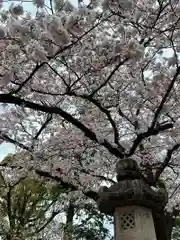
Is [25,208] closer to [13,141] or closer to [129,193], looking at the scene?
[13,141]

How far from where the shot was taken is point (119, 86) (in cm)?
622

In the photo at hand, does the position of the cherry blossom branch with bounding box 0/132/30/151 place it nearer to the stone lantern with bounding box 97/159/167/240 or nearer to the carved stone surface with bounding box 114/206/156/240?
the stone lantern with bounding box 97/159/167/240

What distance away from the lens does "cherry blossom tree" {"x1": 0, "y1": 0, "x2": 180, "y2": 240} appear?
12.9 ft

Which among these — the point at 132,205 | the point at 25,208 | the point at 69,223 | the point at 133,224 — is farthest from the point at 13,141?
the point at 69,223

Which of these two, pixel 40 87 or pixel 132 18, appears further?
pixel 40 87

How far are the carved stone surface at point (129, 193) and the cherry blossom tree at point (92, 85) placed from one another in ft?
3.79

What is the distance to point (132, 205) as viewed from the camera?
3906 millimetres

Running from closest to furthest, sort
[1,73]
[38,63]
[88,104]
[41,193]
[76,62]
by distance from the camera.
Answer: [38,63]
[1,73]
[76,62]
[88,104]
[41,193]

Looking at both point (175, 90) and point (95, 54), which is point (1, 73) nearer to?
point (95, 54)

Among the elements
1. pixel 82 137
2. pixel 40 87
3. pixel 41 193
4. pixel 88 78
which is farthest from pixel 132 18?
pixel 41 193

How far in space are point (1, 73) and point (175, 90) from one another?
283 cm

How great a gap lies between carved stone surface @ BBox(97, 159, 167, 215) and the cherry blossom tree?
1155 millimetres

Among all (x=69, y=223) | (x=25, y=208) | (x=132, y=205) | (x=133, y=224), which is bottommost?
(x=133, y=224)

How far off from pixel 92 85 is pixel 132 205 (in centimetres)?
241
